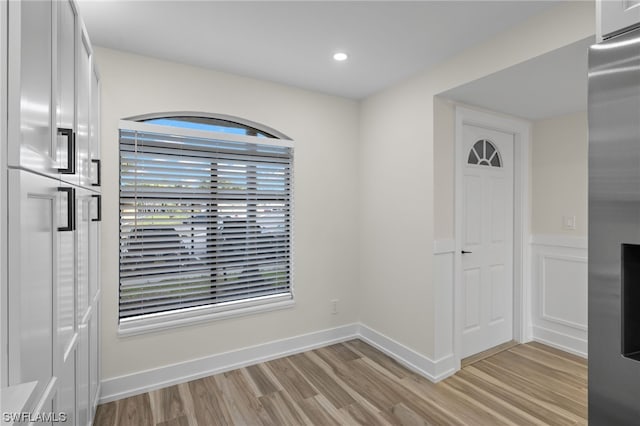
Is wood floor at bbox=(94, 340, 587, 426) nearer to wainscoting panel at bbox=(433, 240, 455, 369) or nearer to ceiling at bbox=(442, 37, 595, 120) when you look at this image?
wainscoting panel at bbox=(433, 240, 455, 369)

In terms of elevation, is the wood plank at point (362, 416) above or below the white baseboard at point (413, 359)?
below

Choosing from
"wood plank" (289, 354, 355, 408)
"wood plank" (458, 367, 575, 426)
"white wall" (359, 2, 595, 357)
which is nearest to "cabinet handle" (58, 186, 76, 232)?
"wood plank" (289, 354, 355, 408)

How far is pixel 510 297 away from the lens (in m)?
3.28

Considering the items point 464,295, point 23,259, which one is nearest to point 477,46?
point 464,295

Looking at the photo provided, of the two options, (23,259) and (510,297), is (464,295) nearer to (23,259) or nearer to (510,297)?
(510,297)

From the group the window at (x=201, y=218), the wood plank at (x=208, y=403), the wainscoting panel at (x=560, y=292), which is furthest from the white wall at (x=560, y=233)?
the wood plank at (x=208, y=403)

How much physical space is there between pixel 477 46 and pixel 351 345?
275 cm

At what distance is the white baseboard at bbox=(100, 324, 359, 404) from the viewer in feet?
7.63

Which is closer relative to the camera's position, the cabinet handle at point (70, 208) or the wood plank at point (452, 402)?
the cabinet handle at point (70, 208)

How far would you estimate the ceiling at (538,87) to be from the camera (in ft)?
6.37

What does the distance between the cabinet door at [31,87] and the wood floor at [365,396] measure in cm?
189

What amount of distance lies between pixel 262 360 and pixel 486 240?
91.3 inches

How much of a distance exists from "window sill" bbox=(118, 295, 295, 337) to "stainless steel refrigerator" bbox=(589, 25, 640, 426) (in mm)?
2325

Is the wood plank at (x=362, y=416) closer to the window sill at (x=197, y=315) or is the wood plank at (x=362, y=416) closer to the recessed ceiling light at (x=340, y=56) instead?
the window sill at (x=197, y=315)
